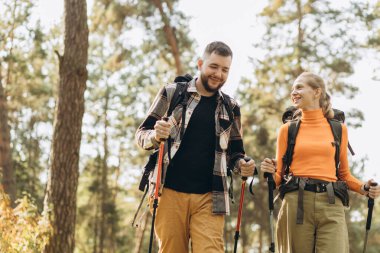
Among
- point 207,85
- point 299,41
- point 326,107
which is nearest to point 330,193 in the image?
point 326,107

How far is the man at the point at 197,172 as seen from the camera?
457 cm

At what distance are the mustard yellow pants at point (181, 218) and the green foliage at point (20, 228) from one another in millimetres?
3608

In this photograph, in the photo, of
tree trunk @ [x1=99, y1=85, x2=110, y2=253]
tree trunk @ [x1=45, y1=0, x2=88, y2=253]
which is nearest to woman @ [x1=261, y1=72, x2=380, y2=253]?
tree trunk @ [x1=45, y1=0, x2=88, y2=253]

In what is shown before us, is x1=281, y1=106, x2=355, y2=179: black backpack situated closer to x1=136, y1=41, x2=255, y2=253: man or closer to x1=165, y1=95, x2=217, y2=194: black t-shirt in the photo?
x1=136, y1=41, x2=255, y2=253: man

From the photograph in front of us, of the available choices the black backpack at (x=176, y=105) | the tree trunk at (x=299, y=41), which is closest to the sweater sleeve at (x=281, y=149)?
the black backpack at (x=176, y=105)

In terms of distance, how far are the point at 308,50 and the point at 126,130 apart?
12921mm

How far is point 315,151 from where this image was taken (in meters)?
4.99

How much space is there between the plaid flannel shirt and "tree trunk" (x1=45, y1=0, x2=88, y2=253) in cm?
420

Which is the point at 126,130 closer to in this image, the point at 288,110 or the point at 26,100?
the point at 26,100

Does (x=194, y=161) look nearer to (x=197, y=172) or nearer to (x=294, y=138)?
(x=197, y=172)

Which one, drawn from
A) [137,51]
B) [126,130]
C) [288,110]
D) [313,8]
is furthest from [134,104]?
[288,110]

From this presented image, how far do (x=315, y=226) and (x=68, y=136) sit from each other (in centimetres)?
497

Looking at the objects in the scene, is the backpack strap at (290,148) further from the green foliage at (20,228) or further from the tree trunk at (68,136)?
the tree trunk at (68,136)

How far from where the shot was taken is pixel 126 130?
30016 millimetres
